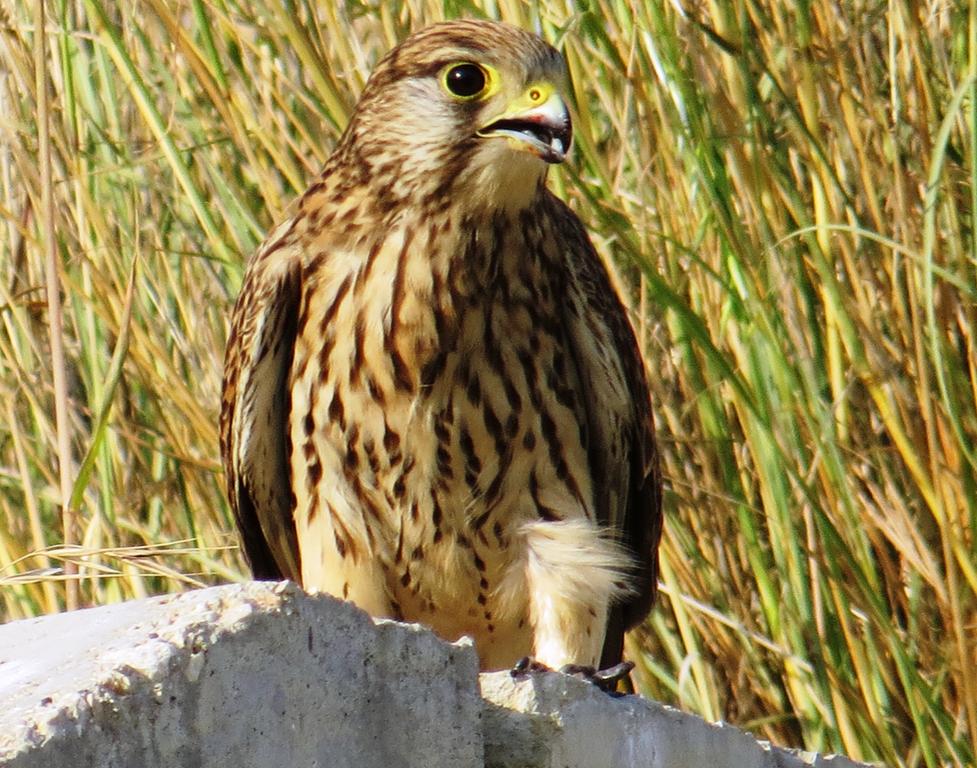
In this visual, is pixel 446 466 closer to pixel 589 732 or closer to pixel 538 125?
pixel 538 125

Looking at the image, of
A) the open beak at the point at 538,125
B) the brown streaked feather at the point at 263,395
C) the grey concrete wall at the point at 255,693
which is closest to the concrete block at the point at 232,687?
the grey concrete wall at the point at 255,693

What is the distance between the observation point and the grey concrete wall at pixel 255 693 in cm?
131

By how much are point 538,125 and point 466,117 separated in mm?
191

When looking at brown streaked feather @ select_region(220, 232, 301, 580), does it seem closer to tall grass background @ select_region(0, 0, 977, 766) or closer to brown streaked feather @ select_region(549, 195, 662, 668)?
tall grass background @ select_region(0, 0, 977, 766)

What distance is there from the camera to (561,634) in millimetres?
2986

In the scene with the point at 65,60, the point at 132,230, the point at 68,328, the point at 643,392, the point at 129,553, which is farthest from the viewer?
the point at 68,328

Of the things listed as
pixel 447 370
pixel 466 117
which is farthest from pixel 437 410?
pixel 466 117

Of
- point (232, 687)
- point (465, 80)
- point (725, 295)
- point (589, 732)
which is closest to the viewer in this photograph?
point (232, 687)

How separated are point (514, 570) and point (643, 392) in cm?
40

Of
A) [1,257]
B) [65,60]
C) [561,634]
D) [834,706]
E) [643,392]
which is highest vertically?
[65,60]

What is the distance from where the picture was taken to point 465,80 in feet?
9.86

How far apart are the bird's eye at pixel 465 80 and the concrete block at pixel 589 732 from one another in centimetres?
125

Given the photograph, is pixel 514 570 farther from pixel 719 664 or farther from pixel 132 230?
pixel 132 230

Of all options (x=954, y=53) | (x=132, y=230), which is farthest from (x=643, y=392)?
(x=132, y=230)
